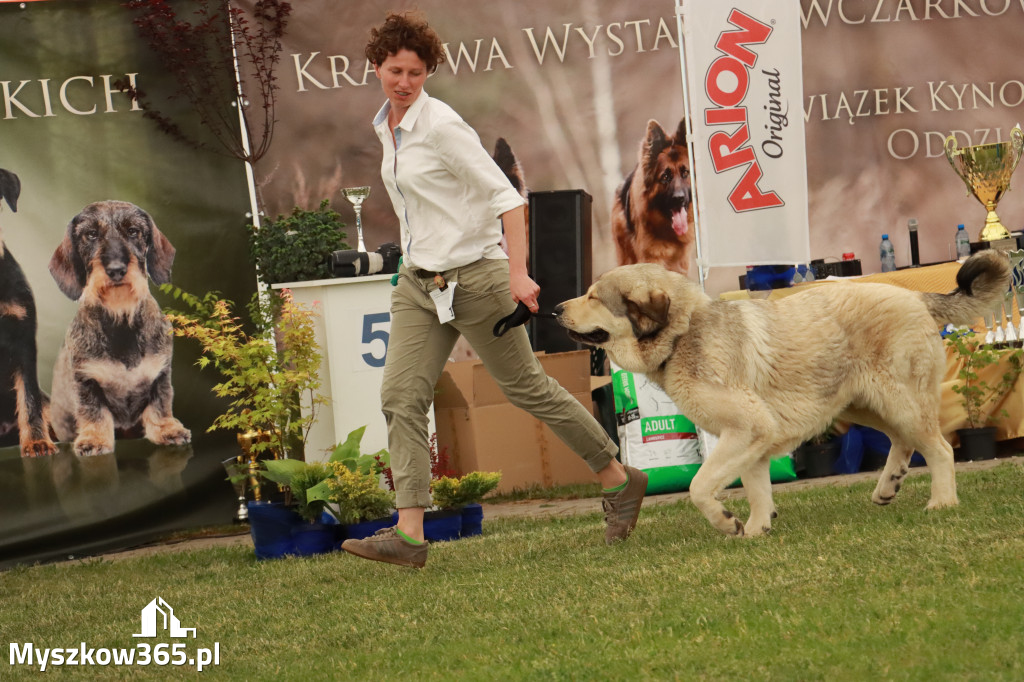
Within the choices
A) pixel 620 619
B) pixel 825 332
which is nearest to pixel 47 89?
pixel 825 332

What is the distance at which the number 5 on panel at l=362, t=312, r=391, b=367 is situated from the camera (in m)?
6.71

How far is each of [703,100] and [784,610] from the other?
4735mm

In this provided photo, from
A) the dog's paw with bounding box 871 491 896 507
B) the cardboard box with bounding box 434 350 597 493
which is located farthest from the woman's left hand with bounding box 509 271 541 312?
the cardboard box with bounding box 434 350 597 493

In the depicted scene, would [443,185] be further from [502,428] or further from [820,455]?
[820,455]

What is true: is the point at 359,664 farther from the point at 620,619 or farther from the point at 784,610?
the point at 784,610

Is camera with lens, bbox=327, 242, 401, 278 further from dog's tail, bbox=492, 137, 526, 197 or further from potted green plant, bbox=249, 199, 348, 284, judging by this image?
dog's tail, bbox=492, 137, 526, 197

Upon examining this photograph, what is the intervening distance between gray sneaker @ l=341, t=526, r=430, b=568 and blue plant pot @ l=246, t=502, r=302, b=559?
140 centimetres

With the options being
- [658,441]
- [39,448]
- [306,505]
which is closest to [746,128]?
[658,441]

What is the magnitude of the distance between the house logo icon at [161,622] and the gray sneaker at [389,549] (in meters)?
0.71

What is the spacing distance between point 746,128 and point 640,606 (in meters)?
4.60

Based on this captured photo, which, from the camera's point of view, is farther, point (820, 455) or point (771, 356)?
point (820, 455)

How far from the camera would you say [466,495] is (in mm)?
6164

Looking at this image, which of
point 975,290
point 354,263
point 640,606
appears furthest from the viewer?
point 354,263

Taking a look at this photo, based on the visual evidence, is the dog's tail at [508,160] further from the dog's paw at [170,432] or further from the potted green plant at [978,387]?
the potted green plant at [978,387]
